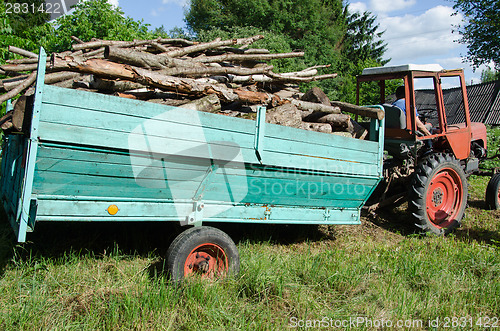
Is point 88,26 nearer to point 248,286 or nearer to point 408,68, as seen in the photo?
point 408,68

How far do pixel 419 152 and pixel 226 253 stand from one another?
423 centimetres

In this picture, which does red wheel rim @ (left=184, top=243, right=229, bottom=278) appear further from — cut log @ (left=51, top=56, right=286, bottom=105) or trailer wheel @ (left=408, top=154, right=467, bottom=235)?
trailer wheel @ (left=408, top=154, right=467, bottom=235)

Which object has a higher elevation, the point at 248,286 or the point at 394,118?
the point at 394,118

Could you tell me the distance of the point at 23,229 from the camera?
2.85 m

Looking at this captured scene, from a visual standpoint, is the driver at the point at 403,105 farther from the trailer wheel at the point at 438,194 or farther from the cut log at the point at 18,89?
the cut log at the point at 18,89

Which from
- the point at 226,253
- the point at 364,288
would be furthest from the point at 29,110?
the point at 364,288

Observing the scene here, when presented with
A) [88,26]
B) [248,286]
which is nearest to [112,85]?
[248,286]

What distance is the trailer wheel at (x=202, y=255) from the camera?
328 centimetres

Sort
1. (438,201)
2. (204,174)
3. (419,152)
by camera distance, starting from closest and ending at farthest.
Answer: (204,174) → (438,201) → (419,152)

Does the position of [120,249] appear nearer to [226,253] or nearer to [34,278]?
[34,278]

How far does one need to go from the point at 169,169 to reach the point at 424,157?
4.27 metres

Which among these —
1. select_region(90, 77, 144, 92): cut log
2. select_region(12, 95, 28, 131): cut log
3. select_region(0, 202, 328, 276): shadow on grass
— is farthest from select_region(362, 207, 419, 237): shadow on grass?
select_region(12, 95, 28, 131): cut log

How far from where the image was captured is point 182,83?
3990 millimetres

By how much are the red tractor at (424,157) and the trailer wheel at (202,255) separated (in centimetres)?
289
